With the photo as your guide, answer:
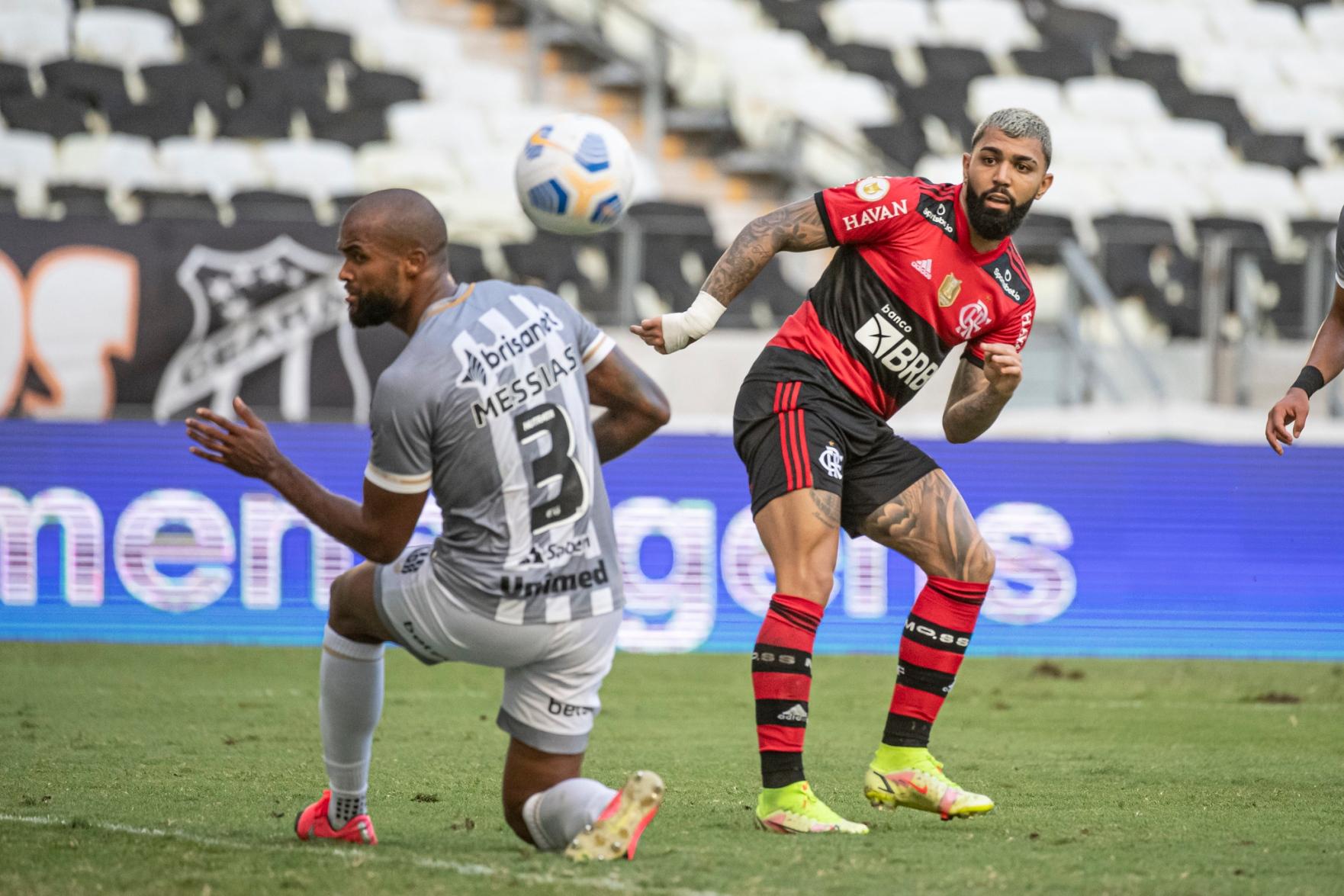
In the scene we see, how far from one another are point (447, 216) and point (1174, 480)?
6.14 meters

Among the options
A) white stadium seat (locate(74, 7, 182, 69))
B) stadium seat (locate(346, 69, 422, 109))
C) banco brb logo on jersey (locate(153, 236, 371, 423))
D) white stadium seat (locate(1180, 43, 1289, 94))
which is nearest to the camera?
banco brb logo on jersey (locate(153, 236, 371, 423))

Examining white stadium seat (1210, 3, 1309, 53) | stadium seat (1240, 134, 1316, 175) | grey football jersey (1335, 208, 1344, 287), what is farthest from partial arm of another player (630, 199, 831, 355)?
white stadium seat (1210, 3, 1309, 53)

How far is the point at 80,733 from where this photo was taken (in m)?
7.38

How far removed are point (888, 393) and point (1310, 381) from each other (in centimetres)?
156

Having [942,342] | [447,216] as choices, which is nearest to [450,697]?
[942,342]

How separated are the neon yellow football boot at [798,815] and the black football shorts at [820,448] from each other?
0.92m

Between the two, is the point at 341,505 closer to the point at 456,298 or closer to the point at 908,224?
the point at 456,298

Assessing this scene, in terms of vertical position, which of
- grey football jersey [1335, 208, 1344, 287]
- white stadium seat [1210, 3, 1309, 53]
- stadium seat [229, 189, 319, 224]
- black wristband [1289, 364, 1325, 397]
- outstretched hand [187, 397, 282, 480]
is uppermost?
white stadium seat [1210, 3, 1309, 53]

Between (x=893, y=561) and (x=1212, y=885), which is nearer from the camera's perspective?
(x=1212, y=885)

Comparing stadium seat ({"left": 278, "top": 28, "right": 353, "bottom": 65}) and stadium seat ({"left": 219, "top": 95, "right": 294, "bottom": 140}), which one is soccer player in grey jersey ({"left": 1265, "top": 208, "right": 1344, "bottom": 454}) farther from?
stadium seat ({"left": 278, "top": 28, "right": 353, "bottom": 65})

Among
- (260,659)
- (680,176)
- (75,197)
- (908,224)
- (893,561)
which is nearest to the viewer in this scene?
(908,224)

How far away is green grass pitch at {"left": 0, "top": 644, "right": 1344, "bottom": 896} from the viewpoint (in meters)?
4.51

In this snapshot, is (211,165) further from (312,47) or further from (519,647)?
(519,647)

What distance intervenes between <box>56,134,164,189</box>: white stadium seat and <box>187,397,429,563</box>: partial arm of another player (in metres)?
10.8
